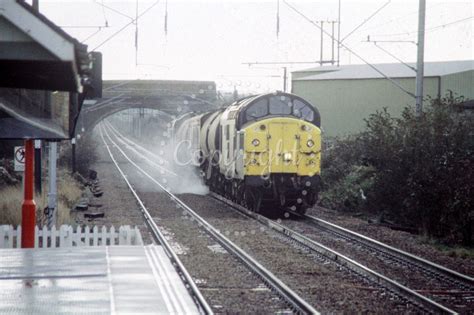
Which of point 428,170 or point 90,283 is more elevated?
point 428,170

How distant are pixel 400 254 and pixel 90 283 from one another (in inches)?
304

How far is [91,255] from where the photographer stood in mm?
10469

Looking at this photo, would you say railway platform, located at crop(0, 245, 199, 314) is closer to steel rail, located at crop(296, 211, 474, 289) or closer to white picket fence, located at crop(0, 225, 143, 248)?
white picket fence, located at crop(0, 225, 143, 248)

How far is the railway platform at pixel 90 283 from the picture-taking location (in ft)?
24.1

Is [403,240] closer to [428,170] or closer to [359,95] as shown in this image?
[428,170]

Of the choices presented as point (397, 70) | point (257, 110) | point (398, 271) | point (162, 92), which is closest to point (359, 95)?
point (397, 70)

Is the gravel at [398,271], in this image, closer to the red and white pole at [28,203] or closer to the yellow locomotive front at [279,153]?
the yellow locomotive front at [279,153]

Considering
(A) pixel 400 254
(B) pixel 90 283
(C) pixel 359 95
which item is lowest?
(A) pixel 400 254

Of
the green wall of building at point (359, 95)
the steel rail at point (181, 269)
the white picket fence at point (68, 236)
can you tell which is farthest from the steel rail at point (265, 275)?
the green wall of building at point (359, 95)

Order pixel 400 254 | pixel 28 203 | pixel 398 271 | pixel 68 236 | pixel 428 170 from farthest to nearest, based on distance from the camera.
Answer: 1. pixel 428 170
2. pixel 400 254
3. pixel 68 236
4. pixel 398 271
5. pixel 28 203

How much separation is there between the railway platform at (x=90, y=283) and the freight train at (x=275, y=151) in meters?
10.2

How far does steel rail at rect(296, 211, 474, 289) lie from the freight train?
1.28 meters

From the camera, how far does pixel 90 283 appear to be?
8359mm

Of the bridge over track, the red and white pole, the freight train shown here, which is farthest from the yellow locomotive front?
the bridge over track
